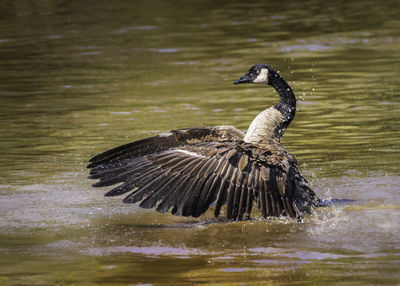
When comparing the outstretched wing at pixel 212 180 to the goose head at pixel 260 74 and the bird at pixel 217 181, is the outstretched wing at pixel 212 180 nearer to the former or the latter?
the bird at pixel 217 181

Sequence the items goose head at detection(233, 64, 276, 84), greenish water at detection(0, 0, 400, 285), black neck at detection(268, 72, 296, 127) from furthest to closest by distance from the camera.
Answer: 1. goose head at detection(233, 64, 276, 84)
2. black neck at detection(268, 72, 296, 127)
3. greenish water at detection(0, 0, 400, 285)

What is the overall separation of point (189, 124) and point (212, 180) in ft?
14.0

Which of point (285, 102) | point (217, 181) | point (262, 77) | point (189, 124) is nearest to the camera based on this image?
point (217, 181)

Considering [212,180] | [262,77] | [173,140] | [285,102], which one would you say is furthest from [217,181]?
[262,77]

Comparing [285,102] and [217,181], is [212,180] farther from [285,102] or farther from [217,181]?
[285,102]

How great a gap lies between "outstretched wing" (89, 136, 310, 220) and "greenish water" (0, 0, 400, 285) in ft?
0.95

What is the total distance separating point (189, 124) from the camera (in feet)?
37.2

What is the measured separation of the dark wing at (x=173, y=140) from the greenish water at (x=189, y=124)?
1.64ft

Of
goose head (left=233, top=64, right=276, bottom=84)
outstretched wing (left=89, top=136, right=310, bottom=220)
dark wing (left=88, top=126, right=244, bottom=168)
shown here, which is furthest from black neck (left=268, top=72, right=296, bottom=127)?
outstretched wing (left=89, top=136, right=310, bottom=220)

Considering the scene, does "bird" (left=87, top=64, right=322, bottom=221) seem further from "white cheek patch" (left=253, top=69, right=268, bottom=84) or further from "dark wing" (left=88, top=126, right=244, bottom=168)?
"white cheek patch" (left=253, top=69, right=268, bottom=84)

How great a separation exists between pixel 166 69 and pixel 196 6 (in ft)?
29.8

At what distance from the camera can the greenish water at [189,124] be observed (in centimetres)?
639

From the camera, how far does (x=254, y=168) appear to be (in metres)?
7.22

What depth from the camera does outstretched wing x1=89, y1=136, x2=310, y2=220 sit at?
7.04 metres
